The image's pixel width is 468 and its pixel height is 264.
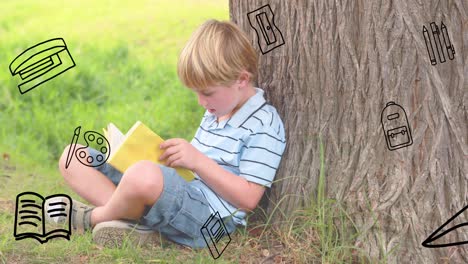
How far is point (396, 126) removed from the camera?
3090mm

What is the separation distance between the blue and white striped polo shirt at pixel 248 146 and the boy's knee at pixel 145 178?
275 mm

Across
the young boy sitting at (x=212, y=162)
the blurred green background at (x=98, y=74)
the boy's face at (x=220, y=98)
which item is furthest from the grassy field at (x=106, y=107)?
the boy's face at (x=220, y=98)

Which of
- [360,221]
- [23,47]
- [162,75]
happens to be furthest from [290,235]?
[23,47]

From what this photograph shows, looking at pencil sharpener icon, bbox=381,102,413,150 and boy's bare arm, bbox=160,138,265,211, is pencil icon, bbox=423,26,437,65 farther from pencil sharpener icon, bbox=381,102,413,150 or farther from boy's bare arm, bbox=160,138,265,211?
boy's bare arm, bbox=160,138,265,211

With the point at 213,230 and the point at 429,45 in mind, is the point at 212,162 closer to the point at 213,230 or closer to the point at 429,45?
the point at 213,230

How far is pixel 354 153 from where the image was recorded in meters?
3.24

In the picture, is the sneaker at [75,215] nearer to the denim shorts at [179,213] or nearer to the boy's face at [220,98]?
the denim shorts at [179,213]

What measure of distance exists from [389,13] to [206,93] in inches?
31.8

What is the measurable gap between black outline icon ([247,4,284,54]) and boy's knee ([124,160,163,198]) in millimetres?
752

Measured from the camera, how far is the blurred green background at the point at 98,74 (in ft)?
18.2

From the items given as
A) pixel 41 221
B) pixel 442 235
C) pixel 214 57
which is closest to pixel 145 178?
pixel 214 57

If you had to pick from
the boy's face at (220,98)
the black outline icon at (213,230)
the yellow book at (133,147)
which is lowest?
the black outline icon at (213,230)

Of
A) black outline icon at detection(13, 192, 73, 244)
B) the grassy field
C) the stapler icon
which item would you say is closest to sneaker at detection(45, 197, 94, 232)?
black outline icon at detection(13, 192, 73, 244)

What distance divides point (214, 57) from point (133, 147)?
1.64 ft
